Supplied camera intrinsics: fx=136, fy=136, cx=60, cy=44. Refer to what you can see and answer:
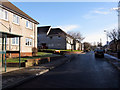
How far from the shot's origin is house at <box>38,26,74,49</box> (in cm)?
5262

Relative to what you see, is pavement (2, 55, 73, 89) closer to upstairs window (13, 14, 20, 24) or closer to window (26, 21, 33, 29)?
upstairs window (13, 14, 20, 24)

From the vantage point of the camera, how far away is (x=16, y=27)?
65.3 feet

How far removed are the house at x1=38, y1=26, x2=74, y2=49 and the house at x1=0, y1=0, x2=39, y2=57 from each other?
1099 inches

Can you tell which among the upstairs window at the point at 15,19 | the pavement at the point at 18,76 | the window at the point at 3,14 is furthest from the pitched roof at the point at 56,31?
the pavement at the point at 18,76

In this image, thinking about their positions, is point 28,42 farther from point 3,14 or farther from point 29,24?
point 3,14

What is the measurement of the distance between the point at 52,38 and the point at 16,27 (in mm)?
34169

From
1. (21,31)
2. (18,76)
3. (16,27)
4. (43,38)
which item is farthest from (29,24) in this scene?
(43,38)

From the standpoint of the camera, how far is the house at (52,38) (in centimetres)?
5262

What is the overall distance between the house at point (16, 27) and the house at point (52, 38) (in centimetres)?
2791

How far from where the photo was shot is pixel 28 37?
75.6ft

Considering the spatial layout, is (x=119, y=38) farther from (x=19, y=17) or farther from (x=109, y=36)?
(x=19, y=17)

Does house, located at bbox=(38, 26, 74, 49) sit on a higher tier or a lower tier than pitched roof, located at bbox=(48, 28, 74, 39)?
lower

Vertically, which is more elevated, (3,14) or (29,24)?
(3,14)

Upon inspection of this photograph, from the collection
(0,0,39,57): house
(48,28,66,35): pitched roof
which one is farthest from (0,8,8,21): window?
(48,28,66,35): pitched roof
